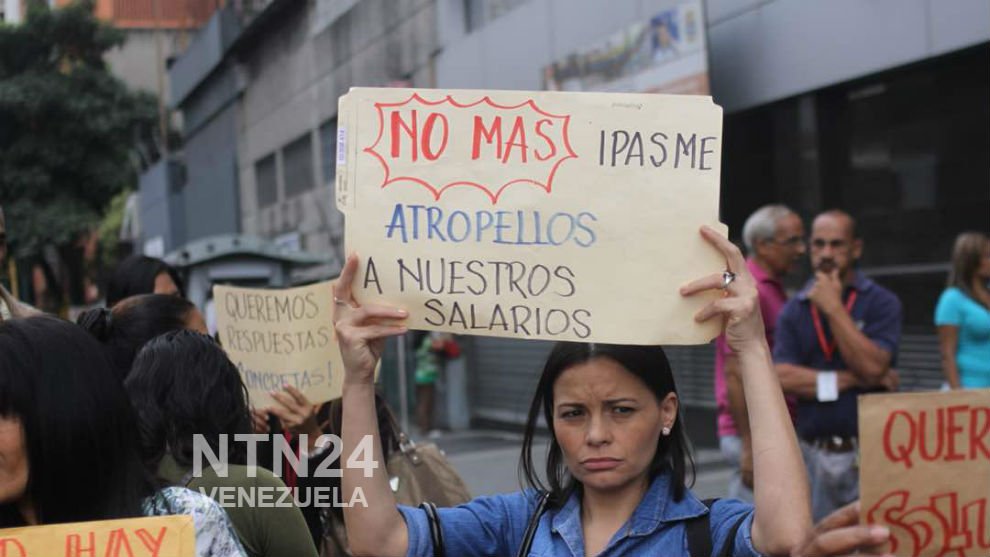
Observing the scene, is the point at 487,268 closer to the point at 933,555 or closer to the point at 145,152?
the point at 933,555

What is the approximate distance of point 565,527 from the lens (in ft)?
9.04

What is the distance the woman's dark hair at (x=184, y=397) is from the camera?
131 inches

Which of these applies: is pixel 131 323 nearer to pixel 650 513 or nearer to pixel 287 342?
pixel 287 342

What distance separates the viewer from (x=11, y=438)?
Answer: 2.33 meters

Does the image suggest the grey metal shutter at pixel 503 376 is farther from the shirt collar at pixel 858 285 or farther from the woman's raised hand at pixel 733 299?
the woman's raised hand at pixel 733 299

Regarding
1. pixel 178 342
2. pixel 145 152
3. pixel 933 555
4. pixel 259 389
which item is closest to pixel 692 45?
pixel 259 389

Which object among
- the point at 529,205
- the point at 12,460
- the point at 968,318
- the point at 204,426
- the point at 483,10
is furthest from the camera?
the point at 483,10

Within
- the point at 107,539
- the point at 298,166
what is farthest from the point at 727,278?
the point at 298,166

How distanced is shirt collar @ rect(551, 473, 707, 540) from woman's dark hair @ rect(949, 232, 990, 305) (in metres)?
4.43

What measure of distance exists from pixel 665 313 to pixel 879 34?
7.28 meters

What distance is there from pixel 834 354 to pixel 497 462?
25.2ft

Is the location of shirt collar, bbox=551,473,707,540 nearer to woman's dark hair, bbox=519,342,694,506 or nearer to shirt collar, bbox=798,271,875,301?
woman's dark hair, bbox=519,342,694,506

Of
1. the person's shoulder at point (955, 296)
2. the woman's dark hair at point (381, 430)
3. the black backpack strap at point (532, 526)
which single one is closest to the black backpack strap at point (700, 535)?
the black backpack strap at point (532, 526)

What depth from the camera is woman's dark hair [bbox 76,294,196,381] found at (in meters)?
4.26
